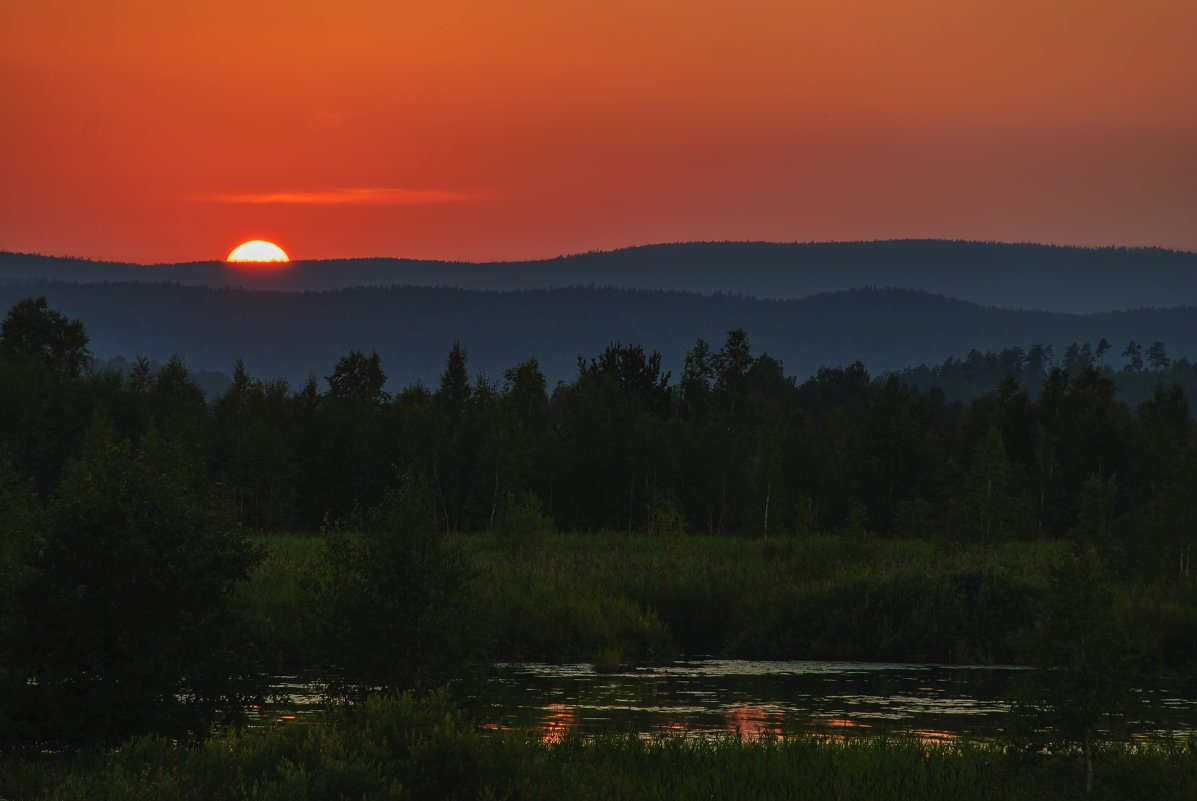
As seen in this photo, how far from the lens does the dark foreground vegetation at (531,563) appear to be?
15617 mm

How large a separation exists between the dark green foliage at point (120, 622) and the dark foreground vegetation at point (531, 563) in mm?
46

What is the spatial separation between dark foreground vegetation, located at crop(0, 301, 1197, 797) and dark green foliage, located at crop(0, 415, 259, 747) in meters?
0.05

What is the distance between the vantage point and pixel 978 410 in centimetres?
9812

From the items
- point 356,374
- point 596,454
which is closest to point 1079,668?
point 596,454

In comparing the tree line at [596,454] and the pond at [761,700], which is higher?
the tree line at [596,454]

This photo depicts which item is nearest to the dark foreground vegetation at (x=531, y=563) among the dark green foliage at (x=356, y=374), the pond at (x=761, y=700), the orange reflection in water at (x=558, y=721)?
the pond at (x=761, y=700)

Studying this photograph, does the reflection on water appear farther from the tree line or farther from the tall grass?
the tree line

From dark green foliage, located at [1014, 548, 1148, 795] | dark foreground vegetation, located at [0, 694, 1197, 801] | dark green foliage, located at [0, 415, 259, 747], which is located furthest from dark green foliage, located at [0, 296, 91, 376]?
dark green foliage, located at [1014, 548, 1148, 795]

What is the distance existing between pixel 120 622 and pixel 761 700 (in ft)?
57.4

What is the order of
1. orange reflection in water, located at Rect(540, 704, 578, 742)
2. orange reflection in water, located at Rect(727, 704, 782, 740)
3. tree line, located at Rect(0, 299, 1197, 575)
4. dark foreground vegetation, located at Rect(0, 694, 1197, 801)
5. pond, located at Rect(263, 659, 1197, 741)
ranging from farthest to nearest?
tree line, located at Rect(0, 299, 1197, 575) → pond, located at Rect(263, 659, 1197, 741) → orange reflection in water, located at Rect(727, 704, 782, 740) → orange reflection in water, located at Rect(540, 704, 578, 742) → dark foreground vegetation, located at Rect(0, 694, 1197, 801)

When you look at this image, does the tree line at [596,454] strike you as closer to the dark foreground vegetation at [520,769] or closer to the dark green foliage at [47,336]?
the dark green foliage at [47,336]

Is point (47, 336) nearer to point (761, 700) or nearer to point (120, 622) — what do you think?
point (761, 700)

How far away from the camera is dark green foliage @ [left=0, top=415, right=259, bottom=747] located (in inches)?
744

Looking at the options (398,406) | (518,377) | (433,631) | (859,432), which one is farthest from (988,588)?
(518,377)
